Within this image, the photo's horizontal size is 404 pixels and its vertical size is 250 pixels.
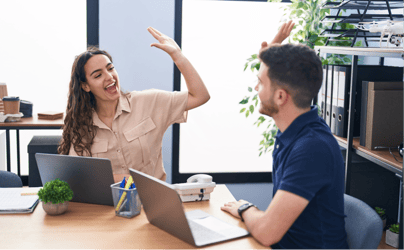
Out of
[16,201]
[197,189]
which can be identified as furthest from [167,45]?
[16,201]

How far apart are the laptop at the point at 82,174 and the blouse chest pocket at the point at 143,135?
1.58 feet

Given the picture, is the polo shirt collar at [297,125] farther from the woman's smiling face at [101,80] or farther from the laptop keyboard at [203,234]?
the woman's smiling face at [101,80]

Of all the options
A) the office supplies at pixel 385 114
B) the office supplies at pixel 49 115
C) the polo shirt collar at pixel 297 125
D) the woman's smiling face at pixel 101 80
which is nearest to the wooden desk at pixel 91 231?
the polo shirt collar at pixel 297 125

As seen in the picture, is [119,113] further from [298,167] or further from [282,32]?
[298,167]

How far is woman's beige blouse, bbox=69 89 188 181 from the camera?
2.09m

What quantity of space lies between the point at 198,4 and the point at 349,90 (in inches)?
78.6

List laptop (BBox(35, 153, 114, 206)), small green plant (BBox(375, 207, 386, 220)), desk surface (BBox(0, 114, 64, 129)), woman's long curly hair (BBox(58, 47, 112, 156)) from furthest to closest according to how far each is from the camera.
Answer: desk surface (BBox(0, 114, 64, 129))
small green plant (BBox(375, 207, 386, 220))
woman's long curly hair (BBox(58, 47, 112, 156))
laptop (BBox(35, 153, 114, 206))

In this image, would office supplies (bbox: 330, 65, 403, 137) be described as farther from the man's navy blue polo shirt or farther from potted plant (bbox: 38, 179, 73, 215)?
potted plant (bbox: 38, 179, 73, 215)

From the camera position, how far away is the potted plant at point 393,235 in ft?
7.81

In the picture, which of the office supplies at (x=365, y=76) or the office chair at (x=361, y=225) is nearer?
the office chair at (x=361, y=225)

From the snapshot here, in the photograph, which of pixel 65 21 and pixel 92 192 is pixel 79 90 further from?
pixel 65 21

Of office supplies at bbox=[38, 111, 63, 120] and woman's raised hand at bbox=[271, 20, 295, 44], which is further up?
woman's raised hand at bbox=[271, 20, 295, 44]

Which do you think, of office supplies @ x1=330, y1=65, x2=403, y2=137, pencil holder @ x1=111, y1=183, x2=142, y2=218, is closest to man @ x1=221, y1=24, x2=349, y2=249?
pencil holder @ x1=111, y1=183, x2=142, y2=218

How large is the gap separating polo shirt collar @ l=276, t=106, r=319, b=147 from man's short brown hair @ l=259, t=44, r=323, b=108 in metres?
0.04
